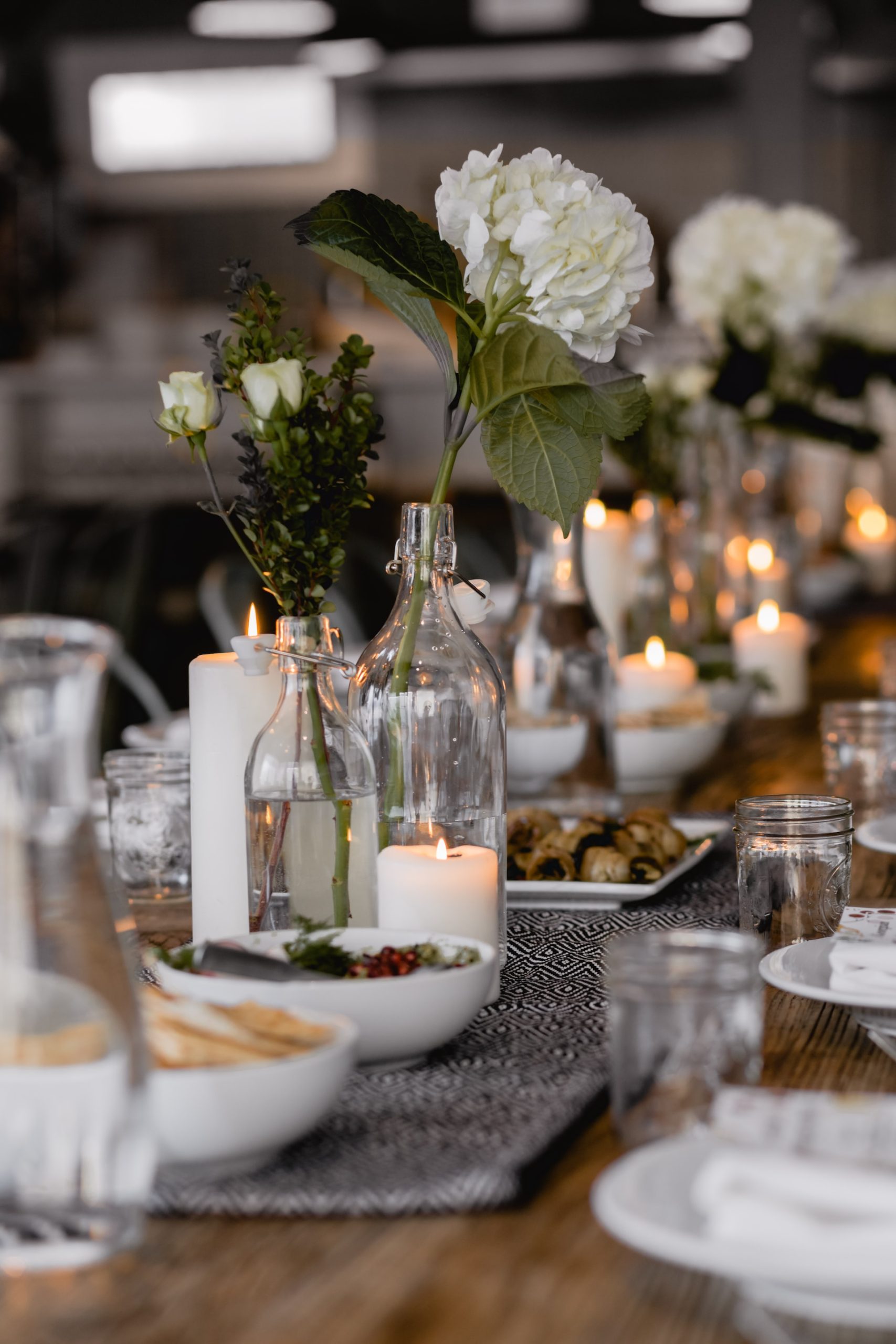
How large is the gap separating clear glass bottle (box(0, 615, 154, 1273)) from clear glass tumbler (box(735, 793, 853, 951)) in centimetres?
55

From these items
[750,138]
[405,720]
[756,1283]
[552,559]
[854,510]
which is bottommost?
[756,1283]

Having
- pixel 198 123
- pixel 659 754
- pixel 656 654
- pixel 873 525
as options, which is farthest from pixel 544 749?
pixel 198 123

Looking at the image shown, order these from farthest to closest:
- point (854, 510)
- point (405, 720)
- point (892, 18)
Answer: point (892, 18), point (854, 510), point (405, 720)

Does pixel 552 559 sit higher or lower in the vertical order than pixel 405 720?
higher

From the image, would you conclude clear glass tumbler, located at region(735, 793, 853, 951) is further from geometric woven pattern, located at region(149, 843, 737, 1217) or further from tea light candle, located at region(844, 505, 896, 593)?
tea light candle, located at region(844, 505, 896, 593)

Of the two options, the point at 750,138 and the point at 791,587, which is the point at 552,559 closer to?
the point at 791,587

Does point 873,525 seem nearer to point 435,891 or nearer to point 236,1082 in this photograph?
point 435,891

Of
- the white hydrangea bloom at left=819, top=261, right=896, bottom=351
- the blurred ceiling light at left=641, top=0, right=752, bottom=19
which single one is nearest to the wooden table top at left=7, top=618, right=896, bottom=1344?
the white hydrangea bloom at left=819, top=261, right=896, bottom=351

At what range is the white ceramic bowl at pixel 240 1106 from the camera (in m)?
0.67

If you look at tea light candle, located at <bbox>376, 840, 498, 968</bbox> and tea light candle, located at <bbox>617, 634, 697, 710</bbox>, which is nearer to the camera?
tea light candle, located at <bbox>376, 840, 498, 968</bbox>

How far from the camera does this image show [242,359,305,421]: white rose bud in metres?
0.89

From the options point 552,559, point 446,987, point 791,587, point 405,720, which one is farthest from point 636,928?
point 791,587

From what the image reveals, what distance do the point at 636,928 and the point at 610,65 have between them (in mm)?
5931

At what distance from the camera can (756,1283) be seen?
22.8 inches
